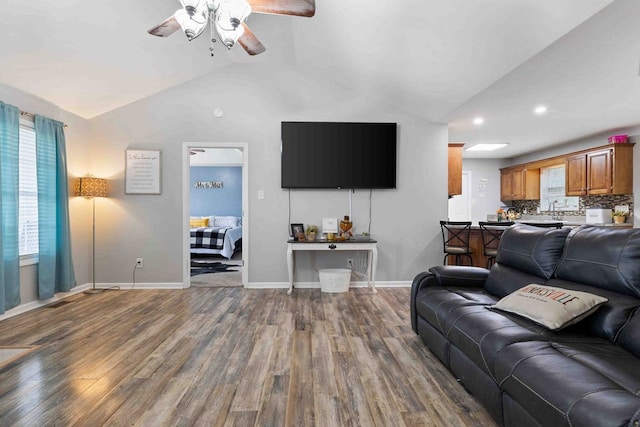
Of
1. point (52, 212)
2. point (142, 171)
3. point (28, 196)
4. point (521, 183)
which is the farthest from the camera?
point (521, 183)

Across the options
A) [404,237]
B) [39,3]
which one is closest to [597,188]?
[404,237]

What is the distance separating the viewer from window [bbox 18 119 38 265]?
3.82 metres

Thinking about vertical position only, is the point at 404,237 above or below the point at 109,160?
below

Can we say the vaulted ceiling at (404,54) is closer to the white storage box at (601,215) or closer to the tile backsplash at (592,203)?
the tile backsplash at (592,203)

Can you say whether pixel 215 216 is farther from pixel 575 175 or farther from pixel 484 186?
pixel 575 175

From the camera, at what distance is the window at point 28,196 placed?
3825mm

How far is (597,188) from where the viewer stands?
567 cm

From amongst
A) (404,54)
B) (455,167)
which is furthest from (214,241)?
(404,54)

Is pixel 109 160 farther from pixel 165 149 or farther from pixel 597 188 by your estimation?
pixel 597 188

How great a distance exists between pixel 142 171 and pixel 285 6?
11.4 ft

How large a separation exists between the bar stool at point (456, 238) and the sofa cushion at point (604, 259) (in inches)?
96.3

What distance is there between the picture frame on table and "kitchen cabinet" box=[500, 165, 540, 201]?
5.34 m

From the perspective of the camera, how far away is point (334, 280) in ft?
15.5

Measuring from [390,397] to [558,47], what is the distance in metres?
2.96
